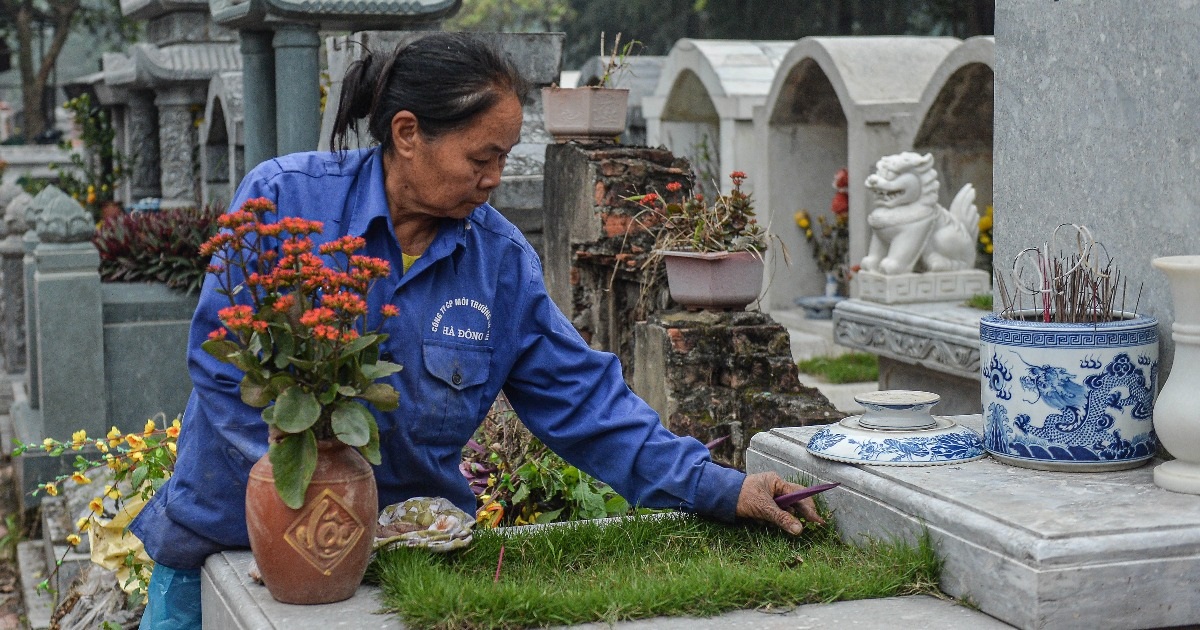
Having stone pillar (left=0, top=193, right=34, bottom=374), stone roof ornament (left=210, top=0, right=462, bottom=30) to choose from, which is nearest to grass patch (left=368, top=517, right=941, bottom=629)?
stone roof ornament (left=210, top=0, right=462, bottom=30)

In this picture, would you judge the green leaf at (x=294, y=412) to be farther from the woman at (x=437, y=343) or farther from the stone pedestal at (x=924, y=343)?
the stone pedestal at (x=924, y=343)

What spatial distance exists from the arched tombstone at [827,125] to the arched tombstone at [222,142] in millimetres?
3595

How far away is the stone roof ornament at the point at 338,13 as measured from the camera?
6.22 meters

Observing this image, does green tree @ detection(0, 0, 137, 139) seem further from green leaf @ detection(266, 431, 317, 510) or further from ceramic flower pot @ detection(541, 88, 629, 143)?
green leaf @ detection(266, 431, 317, 510)

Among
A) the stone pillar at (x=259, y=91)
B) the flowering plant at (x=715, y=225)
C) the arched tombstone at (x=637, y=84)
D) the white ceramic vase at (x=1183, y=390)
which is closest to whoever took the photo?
the white ceramic vase at (x=1183, y=390)

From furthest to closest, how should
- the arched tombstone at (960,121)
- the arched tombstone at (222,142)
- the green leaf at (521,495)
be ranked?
1. the arched tombstone at (222,142)
2. the arched tombstone at (960,121)
3. the green leaf at (521,495)

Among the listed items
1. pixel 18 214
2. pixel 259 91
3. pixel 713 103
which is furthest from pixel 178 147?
pixel 713 103

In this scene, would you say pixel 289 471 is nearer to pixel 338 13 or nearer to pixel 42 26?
pixel 338 13

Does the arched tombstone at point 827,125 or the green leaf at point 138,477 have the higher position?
the arched tombstone at point 827,125

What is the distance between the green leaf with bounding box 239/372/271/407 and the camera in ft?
7.77

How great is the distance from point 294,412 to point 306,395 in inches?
1.4

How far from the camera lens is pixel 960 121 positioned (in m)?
9.61

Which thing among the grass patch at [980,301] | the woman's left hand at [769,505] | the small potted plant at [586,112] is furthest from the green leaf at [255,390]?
the grass patch at [980,301]

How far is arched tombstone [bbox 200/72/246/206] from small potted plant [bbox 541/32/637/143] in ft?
11.0
